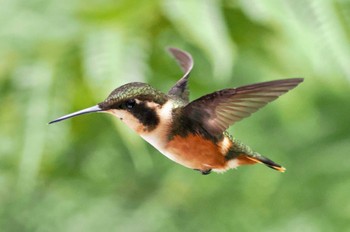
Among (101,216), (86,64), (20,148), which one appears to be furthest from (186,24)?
(101,216)

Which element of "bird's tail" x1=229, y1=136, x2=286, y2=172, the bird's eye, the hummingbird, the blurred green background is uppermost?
the bird's eye

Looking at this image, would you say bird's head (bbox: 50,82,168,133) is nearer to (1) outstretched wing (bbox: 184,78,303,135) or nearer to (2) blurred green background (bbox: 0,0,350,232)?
(1) outstretched wing (bbox: 184,78,303,135)

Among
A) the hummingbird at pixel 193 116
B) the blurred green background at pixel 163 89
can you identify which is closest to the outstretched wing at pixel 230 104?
the hummingbird at pixel 193 116

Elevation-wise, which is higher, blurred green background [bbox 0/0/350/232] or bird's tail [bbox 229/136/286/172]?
bird's tail [bbox 229/136/286/172]

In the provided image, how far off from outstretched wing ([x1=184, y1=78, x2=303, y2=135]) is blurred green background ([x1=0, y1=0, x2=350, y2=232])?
27 centimetres

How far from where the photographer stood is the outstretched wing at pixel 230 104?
0.28m

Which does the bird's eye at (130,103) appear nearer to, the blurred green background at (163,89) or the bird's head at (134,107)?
the bird's head at (134,107)

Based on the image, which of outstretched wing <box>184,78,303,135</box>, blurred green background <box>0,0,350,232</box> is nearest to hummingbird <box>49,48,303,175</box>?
outstretched wing <box>184,78,303,135</box>

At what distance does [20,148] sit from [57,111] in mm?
104

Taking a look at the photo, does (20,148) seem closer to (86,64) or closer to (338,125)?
(86,64)

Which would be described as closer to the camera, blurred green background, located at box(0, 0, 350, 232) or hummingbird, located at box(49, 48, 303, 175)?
hummingbird, located at box(49, 48, 303, 175)

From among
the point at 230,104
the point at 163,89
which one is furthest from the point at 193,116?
the point at 163,89

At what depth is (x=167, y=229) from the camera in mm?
1413

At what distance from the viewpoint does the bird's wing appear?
35 cm
